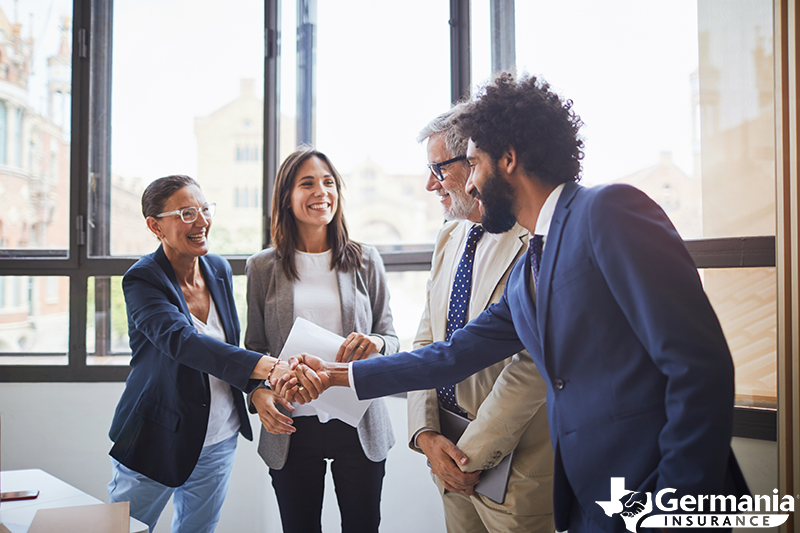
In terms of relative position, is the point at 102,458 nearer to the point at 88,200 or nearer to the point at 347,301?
the point at 88,200

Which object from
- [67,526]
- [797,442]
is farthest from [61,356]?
[797,442]

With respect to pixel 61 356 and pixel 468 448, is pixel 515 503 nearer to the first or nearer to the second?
pixel 468 448

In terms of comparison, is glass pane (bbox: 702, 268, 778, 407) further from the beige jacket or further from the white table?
the white table

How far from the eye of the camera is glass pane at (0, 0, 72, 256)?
9.20 ft

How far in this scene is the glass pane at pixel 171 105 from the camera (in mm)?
2850

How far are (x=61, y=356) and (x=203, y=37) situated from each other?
2030 mm

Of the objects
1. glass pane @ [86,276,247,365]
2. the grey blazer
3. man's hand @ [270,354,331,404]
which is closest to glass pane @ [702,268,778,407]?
the grey blazer

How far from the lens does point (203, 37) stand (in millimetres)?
2861

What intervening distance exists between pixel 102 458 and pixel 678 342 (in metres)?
A: 2.99

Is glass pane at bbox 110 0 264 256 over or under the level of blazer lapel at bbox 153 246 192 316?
over

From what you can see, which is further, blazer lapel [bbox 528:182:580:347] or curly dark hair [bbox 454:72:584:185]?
curly dark hair [bbox 454:72:584:185]

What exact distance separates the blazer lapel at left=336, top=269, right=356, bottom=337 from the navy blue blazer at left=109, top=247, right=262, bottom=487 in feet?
1.07

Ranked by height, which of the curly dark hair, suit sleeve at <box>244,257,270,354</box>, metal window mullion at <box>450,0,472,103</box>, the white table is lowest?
the white table

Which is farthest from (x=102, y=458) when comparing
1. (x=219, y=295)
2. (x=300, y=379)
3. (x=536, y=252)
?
(x=536, y=252)
